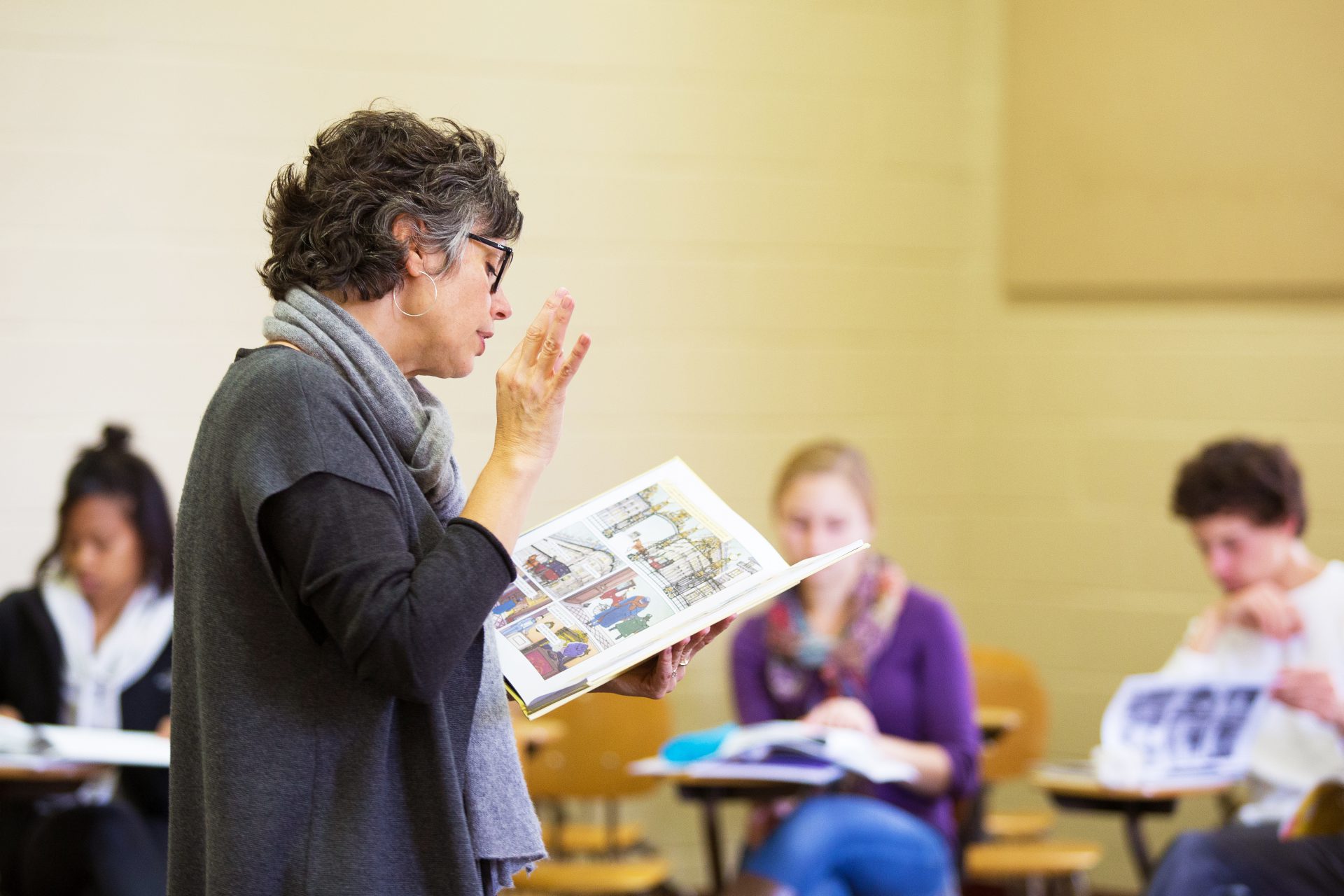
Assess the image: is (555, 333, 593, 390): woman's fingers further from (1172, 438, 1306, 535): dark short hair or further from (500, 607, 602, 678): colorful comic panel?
(1172, 438, 1306, 535): dark short hair

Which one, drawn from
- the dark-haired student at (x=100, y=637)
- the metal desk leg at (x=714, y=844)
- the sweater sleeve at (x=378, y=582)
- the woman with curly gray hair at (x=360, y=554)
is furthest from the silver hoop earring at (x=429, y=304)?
the metal desk leg at (x=714, y=844)

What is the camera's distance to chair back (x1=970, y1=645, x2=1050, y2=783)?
3.62 meters

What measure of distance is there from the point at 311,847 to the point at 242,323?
2745 mm

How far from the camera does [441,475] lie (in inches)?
52.8

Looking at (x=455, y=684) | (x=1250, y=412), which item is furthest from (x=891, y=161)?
(x=455, y=684)

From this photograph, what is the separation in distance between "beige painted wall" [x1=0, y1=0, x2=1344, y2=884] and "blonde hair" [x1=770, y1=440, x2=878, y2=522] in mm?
1153

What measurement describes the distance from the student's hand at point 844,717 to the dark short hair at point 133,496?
1.47 m

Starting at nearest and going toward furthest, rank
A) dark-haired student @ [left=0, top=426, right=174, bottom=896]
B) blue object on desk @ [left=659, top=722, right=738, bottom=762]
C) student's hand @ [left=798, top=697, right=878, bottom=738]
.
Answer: blue object on desk @ [left=659, top=722, right=738, bottom=762] → student's hand @ [left=798, top=697, right=878, bottom=738] → dark-haired student @ [left=0, top=426, right=174, bottom=896]

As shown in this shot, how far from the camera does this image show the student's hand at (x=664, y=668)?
1.46m

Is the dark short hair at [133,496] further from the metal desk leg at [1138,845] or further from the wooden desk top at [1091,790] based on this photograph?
the metal desk leg at [1138,845]

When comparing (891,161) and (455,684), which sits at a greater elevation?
(891,161)

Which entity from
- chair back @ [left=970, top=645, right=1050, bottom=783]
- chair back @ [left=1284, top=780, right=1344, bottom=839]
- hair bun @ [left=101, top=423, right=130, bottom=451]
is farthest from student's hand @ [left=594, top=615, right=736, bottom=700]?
chair back @ [left=970, top=645, right=1050, bottom=783]

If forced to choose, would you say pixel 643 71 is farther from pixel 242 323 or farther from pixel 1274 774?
pixel 1274 774

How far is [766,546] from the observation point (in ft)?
4.89
